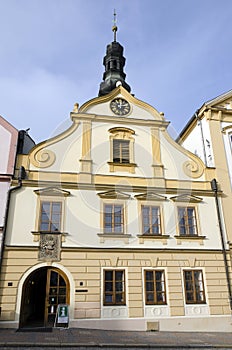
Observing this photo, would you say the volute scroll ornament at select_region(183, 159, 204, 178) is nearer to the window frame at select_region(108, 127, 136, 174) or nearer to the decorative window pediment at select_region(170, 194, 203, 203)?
the decorative window pediment at select_region(170, 194, 203, 203)

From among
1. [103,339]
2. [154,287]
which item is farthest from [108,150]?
[103,339]

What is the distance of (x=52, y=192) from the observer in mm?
12773

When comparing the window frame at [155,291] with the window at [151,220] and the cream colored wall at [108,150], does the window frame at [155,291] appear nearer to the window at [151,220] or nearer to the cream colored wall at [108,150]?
the window at [151,220]

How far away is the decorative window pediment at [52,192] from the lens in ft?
41.5

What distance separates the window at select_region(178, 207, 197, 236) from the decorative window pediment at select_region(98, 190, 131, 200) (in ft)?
8.54

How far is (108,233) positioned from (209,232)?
4682mm

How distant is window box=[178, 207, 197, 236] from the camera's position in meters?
13.2

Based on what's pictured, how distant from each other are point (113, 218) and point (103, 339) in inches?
190

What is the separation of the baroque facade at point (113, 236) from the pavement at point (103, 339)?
24.2 inches

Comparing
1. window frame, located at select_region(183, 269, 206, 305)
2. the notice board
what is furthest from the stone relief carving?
window frame, located at select_region(183, 269, 206, 305)

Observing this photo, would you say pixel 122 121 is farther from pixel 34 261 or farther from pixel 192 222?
pixel 34 261

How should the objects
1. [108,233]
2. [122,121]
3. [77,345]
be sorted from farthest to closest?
[122,121]
[108,233]
[77,345]

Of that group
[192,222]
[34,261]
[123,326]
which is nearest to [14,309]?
[34,261]

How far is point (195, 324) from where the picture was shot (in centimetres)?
1181
